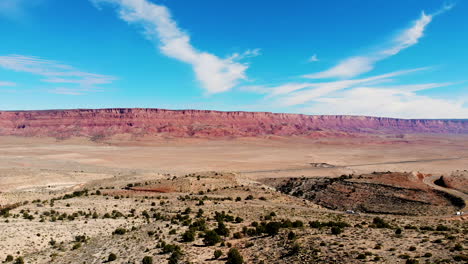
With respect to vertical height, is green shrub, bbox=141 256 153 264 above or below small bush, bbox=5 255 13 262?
above

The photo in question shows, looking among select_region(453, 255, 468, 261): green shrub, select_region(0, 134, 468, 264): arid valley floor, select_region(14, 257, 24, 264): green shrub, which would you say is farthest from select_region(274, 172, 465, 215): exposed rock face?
select_region(14, 257, 24, 264): green shrub

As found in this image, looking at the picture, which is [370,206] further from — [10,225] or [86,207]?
[10,225]

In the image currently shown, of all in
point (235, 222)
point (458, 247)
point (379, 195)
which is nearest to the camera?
point (458, 247)

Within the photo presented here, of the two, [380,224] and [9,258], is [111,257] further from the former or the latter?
[380,224]

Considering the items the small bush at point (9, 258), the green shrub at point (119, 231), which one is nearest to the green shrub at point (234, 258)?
the green shrub at point (119, 231)

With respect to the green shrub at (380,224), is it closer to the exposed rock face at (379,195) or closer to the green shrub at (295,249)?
the green shrub at (295,249)

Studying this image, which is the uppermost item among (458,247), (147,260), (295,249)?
(458,247)

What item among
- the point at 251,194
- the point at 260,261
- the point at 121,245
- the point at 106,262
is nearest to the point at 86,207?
the point at 121,245

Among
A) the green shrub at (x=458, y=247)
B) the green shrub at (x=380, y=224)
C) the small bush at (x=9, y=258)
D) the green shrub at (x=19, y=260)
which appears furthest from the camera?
the green shrub at (x=380, y=224)

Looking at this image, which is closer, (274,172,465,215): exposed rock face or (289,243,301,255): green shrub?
(289,243,301,255): green shrub

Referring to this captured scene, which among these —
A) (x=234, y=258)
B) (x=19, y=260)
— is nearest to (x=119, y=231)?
(x=19, y=260)

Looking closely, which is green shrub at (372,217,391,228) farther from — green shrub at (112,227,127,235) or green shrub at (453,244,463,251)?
green shrub at (112,227,127,235)

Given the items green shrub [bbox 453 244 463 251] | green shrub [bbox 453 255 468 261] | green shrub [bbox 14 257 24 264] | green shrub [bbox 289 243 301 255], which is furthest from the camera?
green shrub [bbox 14 257 24 264]

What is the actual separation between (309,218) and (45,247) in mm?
19171
